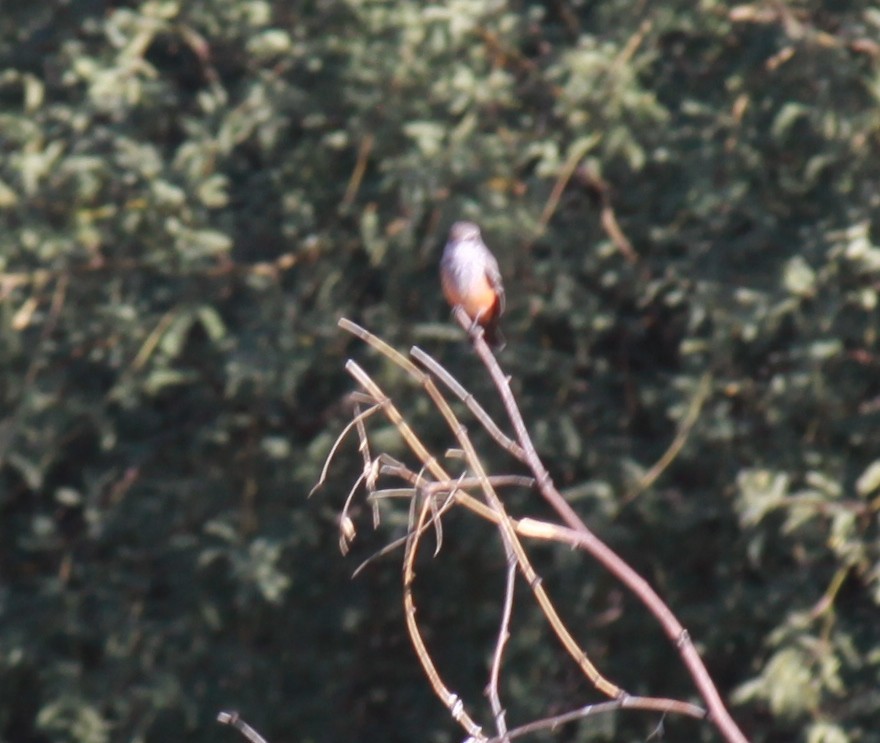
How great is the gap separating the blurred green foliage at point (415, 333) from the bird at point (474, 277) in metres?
0.10

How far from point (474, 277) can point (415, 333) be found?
0.98 ft

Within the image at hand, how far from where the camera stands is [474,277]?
3.77 m

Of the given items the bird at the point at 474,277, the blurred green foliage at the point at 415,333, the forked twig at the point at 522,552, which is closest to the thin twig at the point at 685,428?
the blurred green foliage at the point at 415,333

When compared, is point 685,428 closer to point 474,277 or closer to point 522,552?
point 474,277

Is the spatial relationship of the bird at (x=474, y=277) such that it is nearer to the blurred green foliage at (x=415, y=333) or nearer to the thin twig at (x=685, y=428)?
the blurred green foliage at (x=415, y=333)

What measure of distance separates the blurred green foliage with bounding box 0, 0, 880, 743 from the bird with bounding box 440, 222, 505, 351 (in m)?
0.10

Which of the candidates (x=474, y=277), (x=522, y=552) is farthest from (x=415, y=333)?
(x=522, y=552)

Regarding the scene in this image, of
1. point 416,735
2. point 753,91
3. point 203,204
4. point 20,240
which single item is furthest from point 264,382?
point 753,91

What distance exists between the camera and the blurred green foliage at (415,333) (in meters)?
3.79

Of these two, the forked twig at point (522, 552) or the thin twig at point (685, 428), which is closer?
the forked twig at point (522, 552)

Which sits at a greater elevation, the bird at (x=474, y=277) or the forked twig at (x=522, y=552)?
the forked twig at (x=522, y=552)

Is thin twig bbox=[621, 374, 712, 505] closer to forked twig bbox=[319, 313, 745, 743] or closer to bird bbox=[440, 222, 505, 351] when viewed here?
bird bbox=[440, 222, 505, 351]

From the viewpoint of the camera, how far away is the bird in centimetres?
372

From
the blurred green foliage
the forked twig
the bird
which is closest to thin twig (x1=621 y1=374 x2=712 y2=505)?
the blurred green foliage
